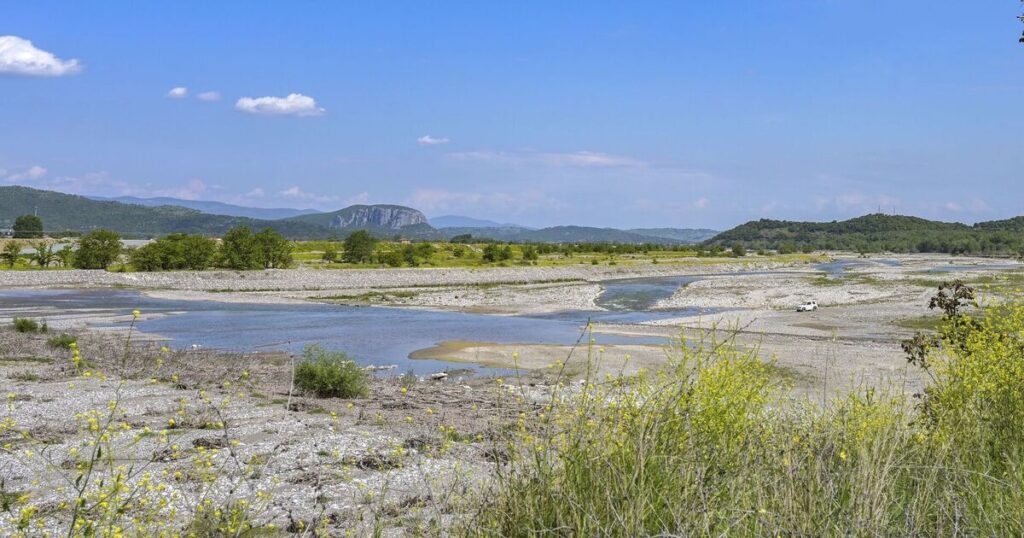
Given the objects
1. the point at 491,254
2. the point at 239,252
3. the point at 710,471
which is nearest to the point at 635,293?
the point at 491,254

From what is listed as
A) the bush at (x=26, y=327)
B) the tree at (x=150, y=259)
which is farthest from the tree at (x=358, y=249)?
the bush at (x=26, y=327)

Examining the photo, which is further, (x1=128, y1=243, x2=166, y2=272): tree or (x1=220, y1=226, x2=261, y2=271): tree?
(x1=220, y1=226, x2=261, y2=271): tree

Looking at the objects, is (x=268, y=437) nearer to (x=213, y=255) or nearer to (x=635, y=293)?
(x=635, y=293)

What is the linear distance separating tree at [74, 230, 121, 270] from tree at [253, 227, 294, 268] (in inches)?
608

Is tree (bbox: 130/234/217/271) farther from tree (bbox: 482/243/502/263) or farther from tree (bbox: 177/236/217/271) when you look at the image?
tree (bbox: 482/243/502/263)

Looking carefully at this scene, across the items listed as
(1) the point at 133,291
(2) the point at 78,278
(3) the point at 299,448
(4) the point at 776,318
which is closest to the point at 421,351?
(3) the point at 299,448

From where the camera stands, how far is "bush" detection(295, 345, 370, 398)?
1923 cm

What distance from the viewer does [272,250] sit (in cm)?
9206

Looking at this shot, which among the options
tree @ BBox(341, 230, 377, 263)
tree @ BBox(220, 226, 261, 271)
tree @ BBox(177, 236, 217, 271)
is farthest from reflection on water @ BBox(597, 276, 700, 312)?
tree @ BBox(177, 236, 217, 271)

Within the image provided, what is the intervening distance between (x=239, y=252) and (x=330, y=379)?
7392 cm

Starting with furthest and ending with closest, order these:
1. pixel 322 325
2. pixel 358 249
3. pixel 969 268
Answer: pixel 969 268, pixel 358 249, pixel 322 325

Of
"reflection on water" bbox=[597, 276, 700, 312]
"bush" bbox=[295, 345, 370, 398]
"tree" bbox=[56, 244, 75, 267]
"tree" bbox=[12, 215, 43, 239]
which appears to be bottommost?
"reflection on water" bbox=[597, 276, 700, 312]

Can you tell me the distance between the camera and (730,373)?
698 centimetres

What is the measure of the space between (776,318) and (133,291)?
54.7 metres
